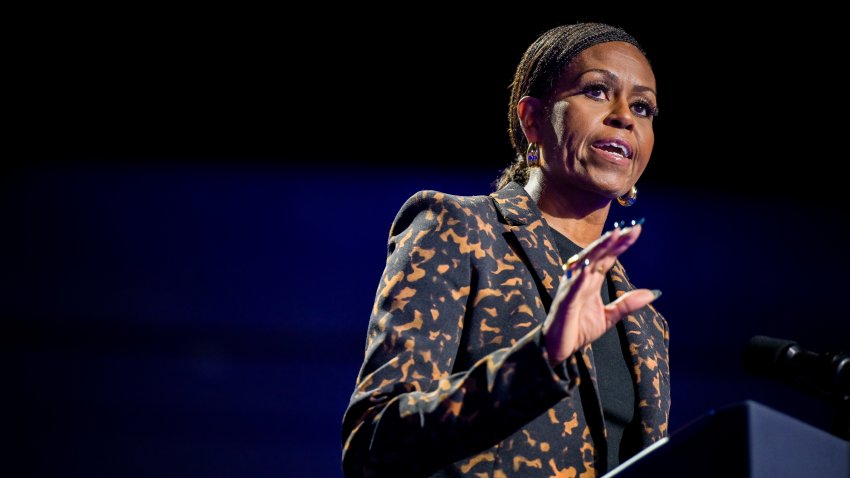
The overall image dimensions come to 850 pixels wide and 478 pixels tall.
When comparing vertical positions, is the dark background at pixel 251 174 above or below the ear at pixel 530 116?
below

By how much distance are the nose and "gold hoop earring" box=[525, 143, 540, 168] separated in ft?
0.69

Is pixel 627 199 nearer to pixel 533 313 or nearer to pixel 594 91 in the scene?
pixel 594 91

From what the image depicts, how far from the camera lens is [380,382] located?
1.45 m

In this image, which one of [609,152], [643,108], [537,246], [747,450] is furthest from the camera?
[643,108]

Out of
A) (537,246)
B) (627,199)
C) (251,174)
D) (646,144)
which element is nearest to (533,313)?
(537,246)

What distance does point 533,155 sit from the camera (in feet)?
7.16

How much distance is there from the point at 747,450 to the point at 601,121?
1.19m

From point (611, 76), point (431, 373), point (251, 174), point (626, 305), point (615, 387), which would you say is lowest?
point (251, 174)

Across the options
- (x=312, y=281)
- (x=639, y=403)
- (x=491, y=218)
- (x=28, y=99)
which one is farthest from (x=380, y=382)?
(x=28, y=99)

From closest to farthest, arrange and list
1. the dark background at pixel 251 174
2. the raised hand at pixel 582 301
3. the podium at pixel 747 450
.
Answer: the podium at pixel 747 450 → the raised hand at pixel 582 301 → the dark background at pixel 251 174

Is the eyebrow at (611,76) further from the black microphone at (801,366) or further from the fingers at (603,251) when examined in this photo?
the fingers at (603,251)

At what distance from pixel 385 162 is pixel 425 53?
53cm

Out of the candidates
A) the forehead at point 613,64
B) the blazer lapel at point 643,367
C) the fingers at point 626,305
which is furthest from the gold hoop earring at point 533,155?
the fingers at point 626,305

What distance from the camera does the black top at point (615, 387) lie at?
1.74m
